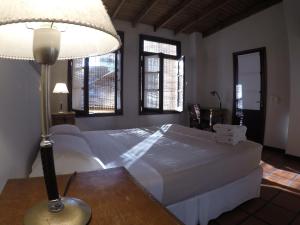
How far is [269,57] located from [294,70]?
830 millimetres

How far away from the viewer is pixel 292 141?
357 cm

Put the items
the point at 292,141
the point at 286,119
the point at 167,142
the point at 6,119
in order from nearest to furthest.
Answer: the point at 6,119
the point at 167,142
the point at 292,141
the point at 286,119

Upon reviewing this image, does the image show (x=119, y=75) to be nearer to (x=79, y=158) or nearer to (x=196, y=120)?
(x=196, y=120)

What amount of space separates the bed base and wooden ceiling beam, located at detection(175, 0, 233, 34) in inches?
142

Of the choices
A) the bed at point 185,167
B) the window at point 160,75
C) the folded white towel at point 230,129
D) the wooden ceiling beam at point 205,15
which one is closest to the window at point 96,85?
the window at point 160,75

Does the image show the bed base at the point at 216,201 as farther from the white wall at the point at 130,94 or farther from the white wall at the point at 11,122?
the white wall at the point at 130,94

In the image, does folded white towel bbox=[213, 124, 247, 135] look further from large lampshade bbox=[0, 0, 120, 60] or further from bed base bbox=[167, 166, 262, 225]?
large lampshade bbox=[0, 0, 120, 60]

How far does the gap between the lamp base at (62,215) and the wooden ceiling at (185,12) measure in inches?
162

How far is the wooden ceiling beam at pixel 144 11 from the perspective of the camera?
409 cm

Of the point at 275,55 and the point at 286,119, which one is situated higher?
the point at 275,55

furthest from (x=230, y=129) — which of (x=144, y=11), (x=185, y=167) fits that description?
(x=144, y=11)

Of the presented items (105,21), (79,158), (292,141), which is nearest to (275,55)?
(292,141)

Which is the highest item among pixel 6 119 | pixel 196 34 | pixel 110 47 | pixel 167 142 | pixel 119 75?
pixel 196 34

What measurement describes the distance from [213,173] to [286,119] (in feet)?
10.4
